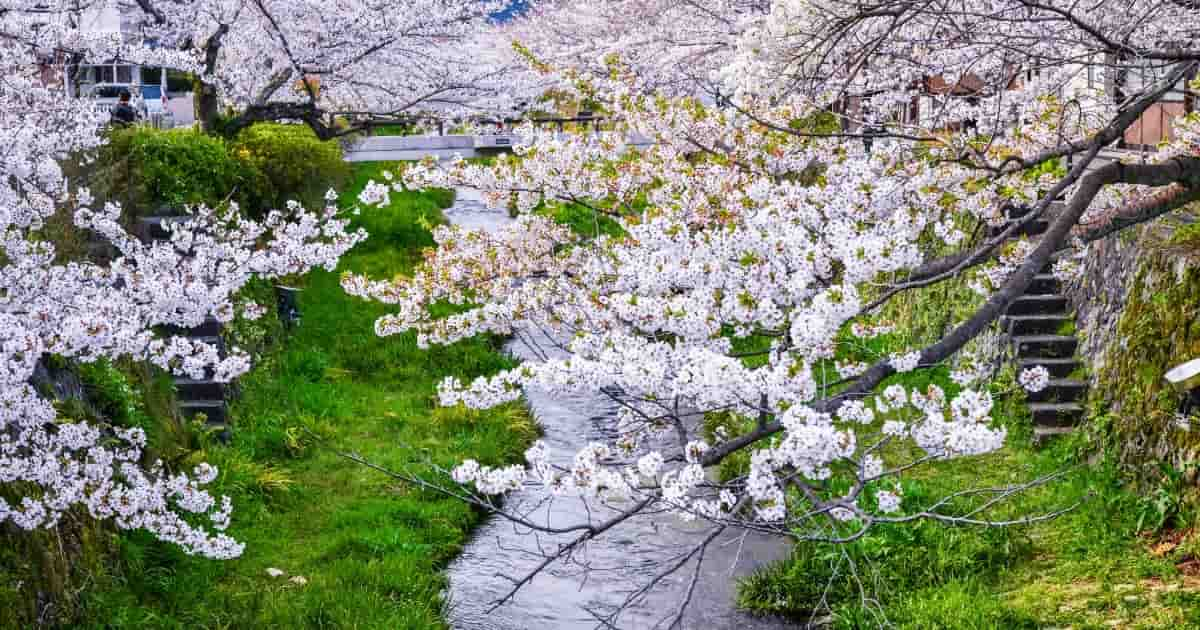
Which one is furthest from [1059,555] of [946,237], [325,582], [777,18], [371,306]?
[371,306]

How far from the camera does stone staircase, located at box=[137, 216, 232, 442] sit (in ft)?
34.0

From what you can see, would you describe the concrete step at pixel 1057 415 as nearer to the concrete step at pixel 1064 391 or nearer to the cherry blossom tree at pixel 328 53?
the concrete step at pixel 1064 391

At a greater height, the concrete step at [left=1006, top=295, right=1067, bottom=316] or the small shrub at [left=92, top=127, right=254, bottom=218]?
the small shrub at [left=92, top=127, right=254, bottom=218]

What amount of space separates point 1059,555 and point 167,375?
7435mm

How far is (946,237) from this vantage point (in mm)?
6586

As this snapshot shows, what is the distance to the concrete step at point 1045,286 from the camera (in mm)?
10798

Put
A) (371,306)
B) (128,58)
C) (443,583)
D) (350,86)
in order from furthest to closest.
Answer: (350,86) < (371,306) < (128,58) < (443,583)

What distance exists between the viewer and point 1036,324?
34.2 ft

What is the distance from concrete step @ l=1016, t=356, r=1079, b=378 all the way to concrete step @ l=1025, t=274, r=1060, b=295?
1020 mm

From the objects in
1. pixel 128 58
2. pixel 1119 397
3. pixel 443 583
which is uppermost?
pixel 128 58

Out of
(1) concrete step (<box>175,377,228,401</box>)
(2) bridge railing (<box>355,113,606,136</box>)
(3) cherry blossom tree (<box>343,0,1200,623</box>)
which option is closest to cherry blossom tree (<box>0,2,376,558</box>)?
(3) cherry blossom tree (<box>343,0,1200,623</box>)

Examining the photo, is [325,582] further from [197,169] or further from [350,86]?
[350,86]

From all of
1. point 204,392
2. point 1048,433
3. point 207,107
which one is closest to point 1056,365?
point 1048,433

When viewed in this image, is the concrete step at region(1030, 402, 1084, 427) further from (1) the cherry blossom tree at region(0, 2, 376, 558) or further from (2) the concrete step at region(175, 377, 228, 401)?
(2) the concrete step at region(175, 377, 228, 401)
